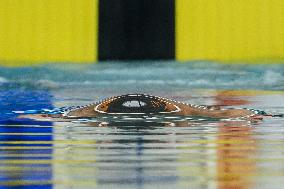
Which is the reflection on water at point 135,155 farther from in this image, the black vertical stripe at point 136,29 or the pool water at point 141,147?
the black vertical stripe at point 136,29

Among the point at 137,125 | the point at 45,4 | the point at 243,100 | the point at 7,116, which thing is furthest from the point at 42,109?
the point at 45,4

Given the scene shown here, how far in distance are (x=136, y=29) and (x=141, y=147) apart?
20.9ft

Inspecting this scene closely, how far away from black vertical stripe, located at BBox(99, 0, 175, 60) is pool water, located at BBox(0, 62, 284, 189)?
1.23m

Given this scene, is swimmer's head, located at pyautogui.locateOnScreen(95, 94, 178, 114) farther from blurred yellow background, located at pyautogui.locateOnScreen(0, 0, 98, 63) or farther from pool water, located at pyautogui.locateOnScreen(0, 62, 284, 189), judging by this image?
blurred yellow background, located at pyautogui.locateOnScreen(0, 0, 98, 63)

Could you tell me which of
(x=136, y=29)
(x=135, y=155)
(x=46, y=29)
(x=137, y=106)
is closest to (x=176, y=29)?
(x=136, y=29)

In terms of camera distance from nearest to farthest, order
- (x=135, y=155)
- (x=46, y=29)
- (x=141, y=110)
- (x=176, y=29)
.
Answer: (x=135, y=155), (x=141, y=110), (x=176, y=29), (x=46, y=29)

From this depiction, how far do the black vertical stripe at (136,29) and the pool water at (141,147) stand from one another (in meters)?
1.23

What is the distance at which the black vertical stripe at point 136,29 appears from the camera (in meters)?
10.6

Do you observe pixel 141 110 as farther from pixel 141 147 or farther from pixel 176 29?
pixel 176 29

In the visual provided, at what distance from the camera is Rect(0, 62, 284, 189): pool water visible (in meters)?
3.48

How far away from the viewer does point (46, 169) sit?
3.74 m

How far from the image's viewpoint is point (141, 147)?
14.9 feet

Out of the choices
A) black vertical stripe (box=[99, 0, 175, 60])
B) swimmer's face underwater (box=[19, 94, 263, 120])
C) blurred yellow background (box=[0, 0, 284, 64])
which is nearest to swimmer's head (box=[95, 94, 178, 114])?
swimmer's face underwater (box=[19, 94, 263, 120])

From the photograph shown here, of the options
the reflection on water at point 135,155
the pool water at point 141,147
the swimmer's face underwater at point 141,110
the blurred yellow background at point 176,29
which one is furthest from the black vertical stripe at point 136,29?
the reflection on water at point 135,155
